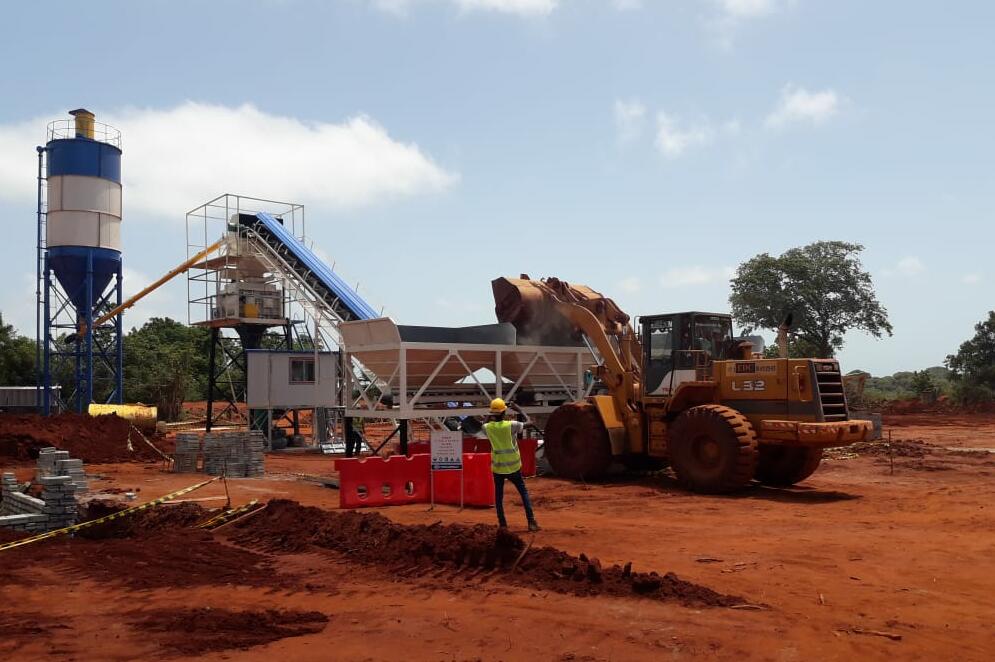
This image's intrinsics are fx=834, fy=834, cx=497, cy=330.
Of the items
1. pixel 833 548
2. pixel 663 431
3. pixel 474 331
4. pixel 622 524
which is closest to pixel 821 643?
pixel 833 548

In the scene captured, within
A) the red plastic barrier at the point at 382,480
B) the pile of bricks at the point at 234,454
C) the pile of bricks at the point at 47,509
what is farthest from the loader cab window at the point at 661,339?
the pile of bricks at the point at 47,509

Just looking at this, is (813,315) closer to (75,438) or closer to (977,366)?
(977,366)

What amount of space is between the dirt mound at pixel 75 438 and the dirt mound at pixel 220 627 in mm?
17696

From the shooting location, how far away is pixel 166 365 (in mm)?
47156

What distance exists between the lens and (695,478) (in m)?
14.5

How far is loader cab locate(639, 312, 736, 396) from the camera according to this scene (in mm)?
15523

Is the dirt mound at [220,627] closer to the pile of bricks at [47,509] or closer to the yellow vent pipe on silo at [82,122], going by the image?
the pile of bricks at [47,509]

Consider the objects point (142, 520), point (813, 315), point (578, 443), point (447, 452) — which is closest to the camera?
point (142, 520)

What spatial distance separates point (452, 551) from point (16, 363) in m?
48.0

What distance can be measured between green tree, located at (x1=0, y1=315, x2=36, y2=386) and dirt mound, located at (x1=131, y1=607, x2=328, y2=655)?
1874 inches

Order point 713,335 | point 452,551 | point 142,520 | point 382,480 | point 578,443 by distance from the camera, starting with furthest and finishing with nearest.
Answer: point 578,443 < point 713,335 < point 382,480 < point 142,520 < point 452,551

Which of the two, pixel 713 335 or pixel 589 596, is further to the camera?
pixel 713 335

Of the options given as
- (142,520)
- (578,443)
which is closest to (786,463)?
(578,443)

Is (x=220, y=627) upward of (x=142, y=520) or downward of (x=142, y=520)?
downward
